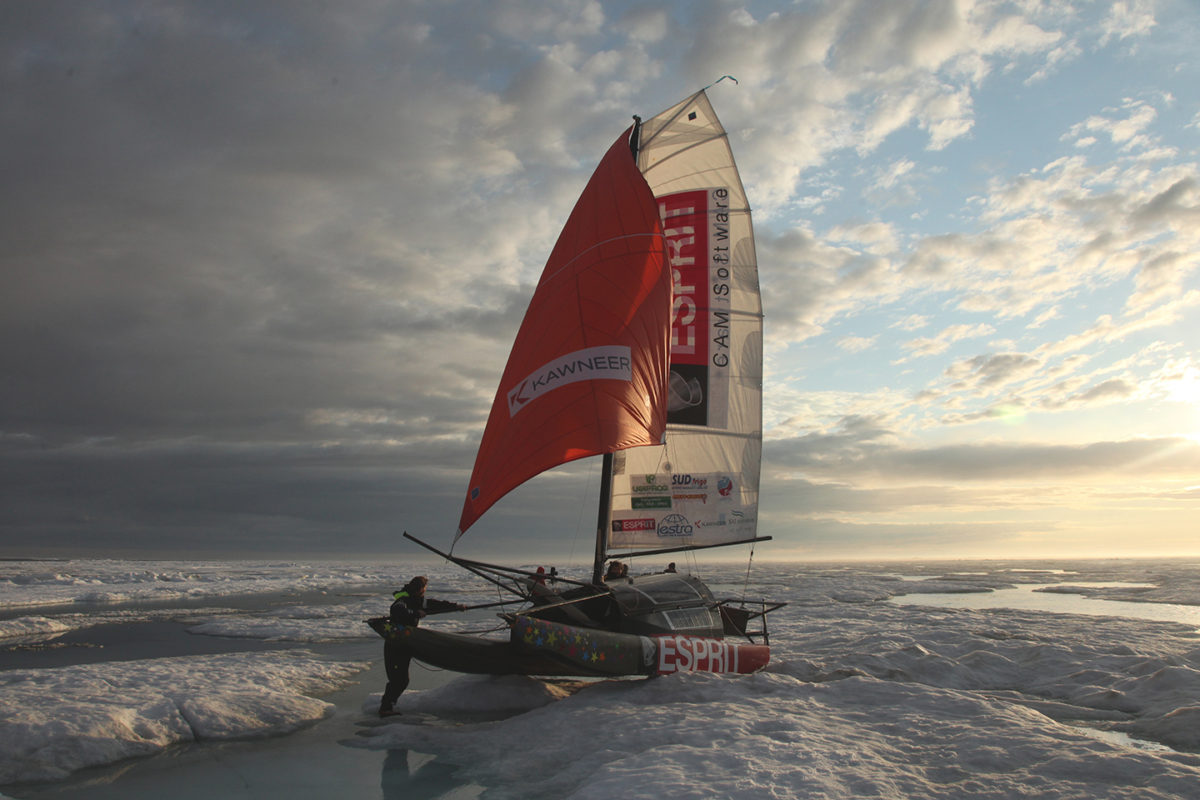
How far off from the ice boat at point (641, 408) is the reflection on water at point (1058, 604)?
52.1ft

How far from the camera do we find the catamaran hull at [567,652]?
9570 mm

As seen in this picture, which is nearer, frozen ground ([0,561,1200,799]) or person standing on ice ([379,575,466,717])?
frozen ground ([0,561,1200,799])

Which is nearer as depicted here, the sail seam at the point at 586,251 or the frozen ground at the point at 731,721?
the frozen ground at the point at 731,721

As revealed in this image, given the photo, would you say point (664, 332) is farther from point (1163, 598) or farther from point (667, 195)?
point (1163, 598)

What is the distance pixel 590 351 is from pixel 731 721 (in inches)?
214

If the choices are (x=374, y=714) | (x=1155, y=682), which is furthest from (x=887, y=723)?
(x=374, y=714)

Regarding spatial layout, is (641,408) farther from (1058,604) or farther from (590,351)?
(1058,604)

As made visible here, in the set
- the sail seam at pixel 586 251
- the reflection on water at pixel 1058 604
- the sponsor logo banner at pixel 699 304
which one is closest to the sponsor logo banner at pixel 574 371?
the sail seam at pixel 586 251

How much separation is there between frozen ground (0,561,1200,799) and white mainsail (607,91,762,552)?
10.7 ft

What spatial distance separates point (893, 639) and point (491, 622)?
11769 mm

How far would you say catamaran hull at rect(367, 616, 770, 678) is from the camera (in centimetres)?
957

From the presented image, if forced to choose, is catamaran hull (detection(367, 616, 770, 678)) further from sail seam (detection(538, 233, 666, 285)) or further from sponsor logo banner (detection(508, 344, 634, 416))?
sail seam (detection(538, 233, 666, 285))

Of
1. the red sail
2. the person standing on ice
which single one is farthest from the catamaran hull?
the red sail

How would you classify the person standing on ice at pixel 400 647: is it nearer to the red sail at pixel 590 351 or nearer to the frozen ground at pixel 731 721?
the frozen ground at pixel 731 721
